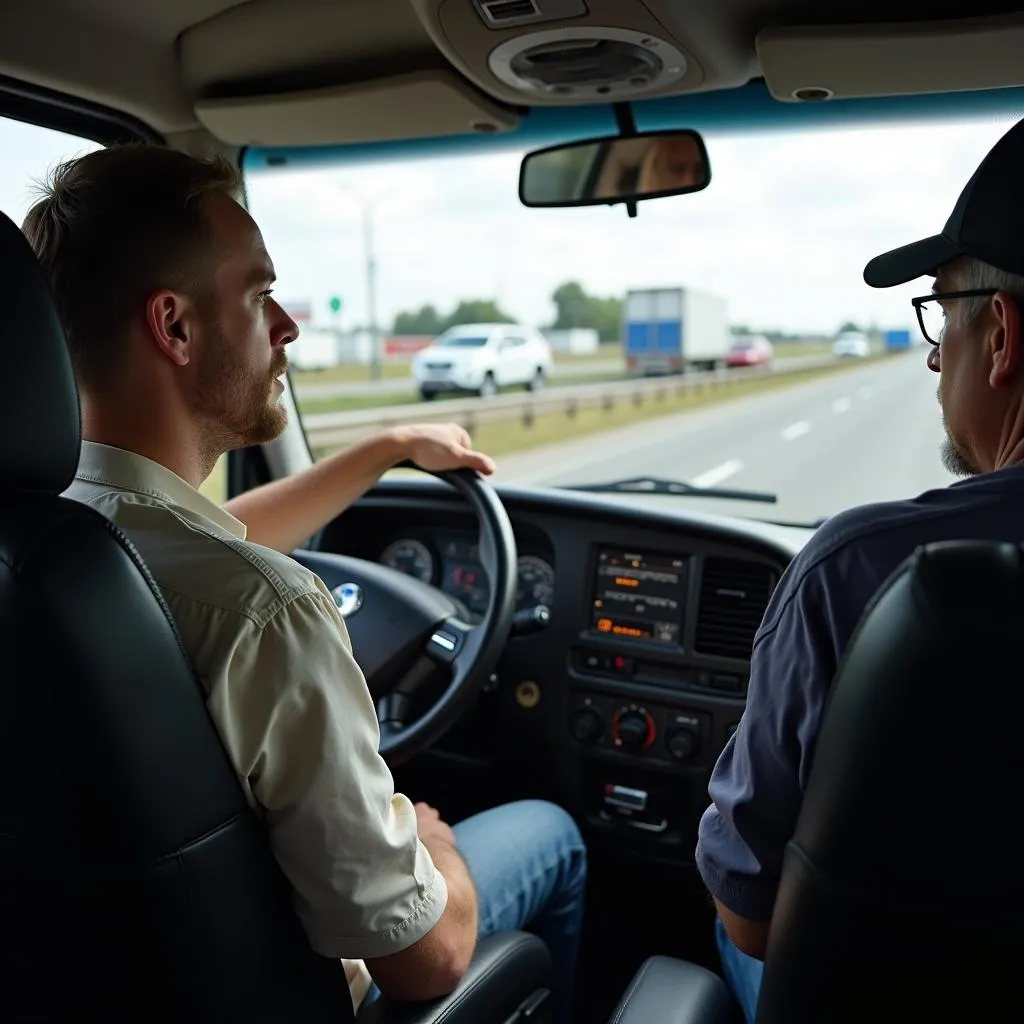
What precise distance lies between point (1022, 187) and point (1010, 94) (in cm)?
144

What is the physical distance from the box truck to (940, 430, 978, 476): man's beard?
2.07 m

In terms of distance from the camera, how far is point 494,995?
6.17ft

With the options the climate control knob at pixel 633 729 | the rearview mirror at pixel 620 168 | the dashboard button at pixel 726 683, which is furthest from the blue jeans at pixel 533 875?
the rearview mirror at pixel 620 168

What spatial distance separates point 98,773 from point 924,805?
913 mm

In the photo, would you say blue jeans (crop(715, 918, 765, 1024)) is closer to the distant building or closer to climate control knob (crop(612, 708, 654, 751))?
climate control knob (crop(612, 708, 654, 751))

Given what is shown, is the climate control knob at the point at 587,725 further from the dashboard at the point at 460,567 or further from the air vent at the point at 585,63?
the air vent at the point at 585,63

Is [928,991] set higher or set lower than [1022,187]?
lower

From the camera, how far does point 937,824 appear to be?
41.6 inches

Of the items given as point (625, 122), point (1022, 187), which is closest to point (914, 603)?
point (1022, 187)

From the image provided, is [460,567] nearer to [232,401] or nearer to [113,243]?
[232,401]

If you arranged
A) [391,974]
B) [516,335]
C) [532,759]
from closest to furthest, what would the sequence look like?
[391,974] < [532,759] < [516,335]

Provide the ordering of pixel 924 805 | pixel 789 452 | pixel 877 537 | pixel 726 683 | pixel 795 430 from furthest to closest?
pixel 795 430, pixel 789 452, pixel 726 683, pixel 877 537, pixel 924 805

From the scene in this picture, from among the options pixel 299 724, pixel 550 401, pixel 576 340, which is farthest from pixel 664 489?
pixel 299 724

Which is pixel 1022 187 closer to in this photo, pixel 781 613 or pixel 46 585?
pixel 781 613
